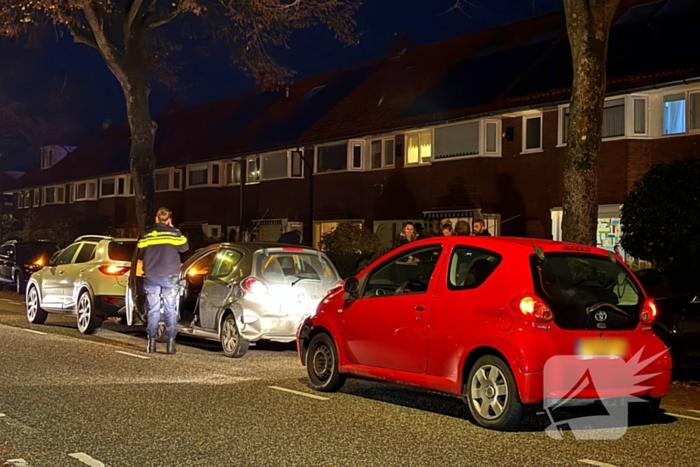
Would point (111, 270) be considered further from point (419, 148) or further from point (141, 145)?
point (419, 148)

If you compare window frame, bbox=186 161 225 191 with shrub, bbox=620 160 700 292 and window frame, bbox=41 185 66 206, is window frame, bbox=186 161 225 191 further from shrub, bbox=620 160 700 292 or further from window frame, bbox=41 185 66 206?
shrub, bbox=620 160 700 292

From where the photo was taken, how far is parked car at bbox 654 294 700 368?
12781 millimetres

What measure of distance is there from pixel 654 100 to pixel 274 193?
60.4 ft

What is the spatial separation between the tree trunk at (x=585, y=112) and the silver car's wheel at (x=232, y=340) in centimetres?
487

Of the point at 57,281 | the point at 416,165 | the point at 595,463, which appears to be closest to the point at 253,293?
the point at 57,281

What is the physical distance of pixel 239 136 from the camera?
43438 mm

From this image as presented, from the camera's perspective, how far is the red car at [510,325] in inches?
343

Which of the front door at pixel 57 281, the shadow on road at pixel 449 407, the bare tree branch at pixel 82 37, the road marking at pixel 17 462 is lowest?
the shadow on road at pixel 449 407

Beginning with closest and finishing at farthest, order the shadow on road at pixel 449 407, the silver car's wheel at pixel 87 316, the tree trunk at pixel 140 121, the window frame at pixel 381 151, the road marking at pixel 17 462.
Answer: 1. the road marking at pixel 17 462
2. the shadow on road at pixel 449 407
3. the silver car's wheel at pixel 87 316
4. the tree trunk at pixel 140 121
5. the window frame at pixel 381 151

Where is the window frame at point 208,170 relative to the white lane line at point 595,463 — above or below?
above

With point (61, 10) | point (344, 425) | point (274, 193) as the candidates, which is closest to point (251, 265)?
point (344, 425)

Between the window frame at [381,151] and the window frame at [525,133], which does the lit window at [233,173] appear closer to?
the window frame at [381,151]

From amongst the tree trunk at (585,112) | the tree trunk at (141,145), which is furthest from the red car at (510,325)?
the tree trunk at (141,145)

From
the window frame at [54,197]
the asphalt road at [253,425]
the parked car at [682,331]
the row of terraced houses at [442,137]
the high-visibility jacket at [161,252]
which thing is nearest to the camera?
the asphalt road at [253,425]
